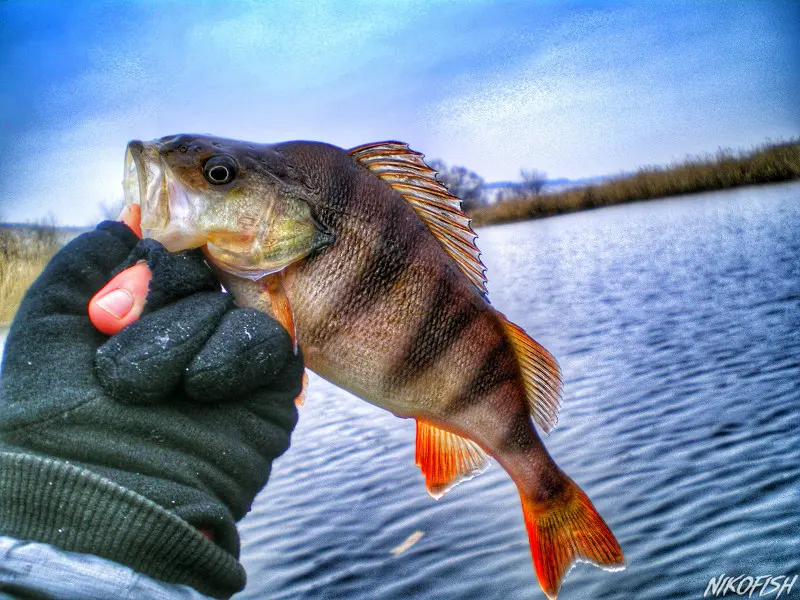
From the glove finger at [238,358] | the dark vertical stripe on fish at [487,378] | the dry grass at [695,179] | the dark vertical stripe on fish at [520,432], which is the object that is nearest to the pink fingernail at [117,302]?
the glove finger at [238,358]

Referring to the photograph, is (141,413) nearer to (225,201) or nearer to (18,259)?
(225,201)

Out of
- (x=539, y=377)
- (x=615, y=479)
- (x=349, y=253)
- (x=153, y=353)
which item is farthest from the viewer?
(x=615, y=479)

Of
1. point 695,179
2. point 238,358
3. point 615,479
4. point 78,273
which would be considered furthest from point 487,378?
point 695,179

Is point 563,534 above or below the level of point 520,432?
below

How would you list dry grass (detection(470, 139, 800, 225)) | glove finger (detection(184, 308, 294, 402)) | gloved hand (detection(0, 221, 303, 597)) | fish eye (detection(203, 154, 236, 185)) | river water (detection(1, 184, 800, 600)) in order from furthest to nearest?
dry grass (detection(470, 139, 800, 225)) → river water (detection(1, 184, 800, 600)) → fish eye (detection(203, 154, 236, 185)) → glove finger (detection(184, 308, 294, 402)) → gloved hand (detection(0, 221, 303, 597))

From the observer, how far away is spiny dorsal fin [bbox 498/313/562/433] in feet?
4.43

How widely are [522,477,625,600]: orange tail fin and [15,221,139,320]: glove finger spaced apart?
40.2 inches

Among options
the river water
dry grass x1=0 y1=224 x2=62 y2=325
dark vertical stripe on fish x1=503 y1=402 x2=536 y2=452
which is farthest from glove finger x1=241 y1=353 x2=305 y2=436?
dry grass x1=0 y1=224 x2=62 y2=325

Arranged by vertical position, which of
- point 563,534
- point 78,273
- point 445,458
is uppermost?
point 78,273

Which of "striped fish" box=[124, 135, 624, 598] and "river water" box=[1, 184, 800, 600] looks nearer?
"striped fish" box=[124, 135, 624, 598]

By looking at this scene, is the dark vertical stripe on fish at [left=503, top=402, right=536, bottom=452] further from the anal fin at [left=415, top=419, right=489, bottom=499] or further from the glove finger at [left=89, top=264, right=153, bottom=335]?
the glove finger at [left=89, top=264, right=153, bottom=335]

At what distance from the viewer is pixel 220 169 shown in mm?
1240

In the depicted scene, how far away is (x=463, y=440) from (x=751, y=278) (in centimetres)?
939

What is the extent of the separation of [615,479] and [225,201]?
4.37 m
